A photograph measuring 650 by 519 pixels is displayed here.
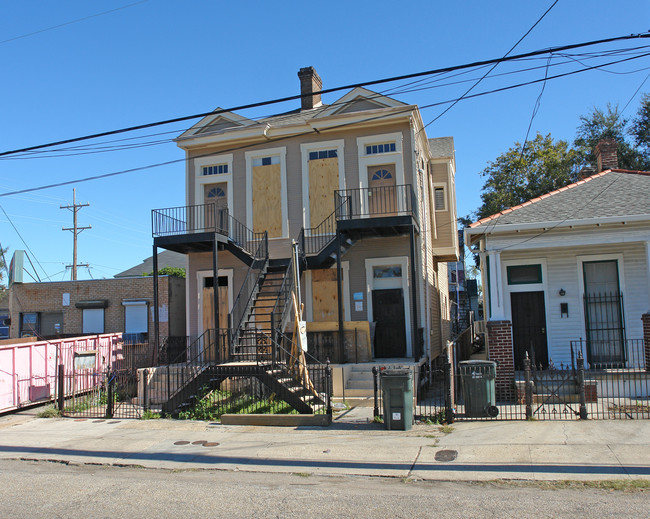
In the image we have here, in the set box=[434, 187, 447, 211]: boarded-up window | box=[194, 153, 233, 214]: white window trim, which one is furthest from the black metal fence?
box=[194, 153, 233, 214]: white window trim

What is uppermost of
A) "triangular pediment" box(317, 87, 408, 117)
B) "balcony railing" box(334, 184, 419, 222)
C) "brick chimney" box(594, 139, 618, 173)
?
"triangular pediment" box(317, 87, 408, 117)

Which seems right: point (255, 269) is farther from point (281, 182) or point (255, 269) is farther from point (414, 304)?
point (414, 304)

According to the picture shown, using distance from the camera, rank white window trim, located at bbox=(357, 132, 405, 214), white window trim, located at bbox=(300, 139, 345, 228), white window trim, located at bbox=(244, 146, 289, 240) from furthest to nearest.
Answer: white window trim, located at bbox=(244, 146, 289, 240) < white window trim, located at bbox=(300, 139, 345, 228) < white window trim, located at bbox=(357, 132, 405, 214)

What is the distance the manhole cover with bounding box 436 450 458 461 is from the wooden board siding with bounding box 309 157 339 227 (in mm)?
10516

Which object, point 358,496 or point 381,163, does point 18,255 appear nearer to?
point 381,163

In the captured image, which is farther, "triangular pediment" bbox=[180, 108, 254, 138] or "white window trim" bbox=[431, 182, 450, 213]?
"white window trim" bbox=[431, 182, 450, 213]

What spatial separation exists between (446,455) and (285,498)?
2.85 metres

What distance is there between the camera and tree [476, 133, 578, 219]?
3084 centimetres

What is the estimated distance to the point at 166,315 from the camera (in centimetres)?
2045

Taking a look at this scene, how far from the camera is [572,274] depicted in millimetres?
14852

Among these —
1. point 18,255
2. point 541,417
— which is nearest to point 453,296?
point 18,255

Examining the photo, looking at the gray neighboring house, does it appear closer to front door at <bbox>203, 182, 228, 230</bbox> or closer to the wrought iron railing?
the wrought iron railing

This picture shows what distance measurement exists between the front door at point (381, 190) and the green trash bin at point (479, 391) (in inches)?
293

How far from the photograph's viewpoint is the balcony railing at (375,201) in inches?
678
